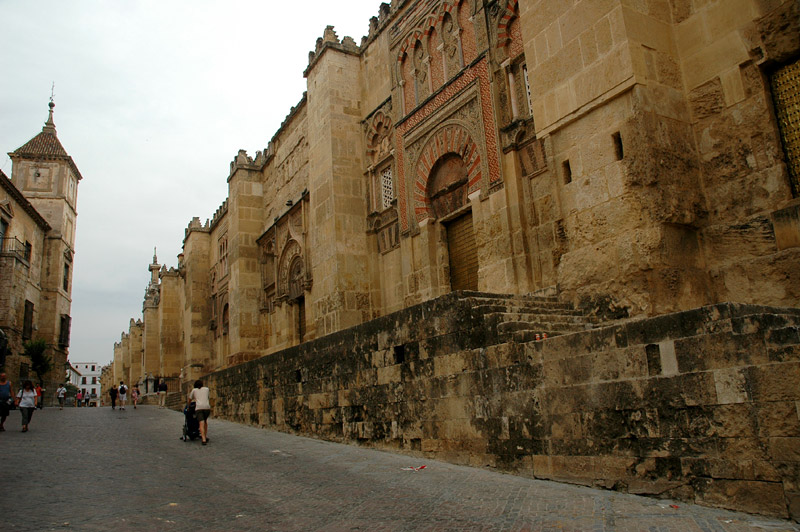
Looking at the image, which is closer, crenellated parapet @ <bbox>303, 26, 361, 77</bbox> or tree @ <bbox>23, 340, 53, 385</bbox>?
crenellated parapet @ <bbox>303, 26, 361, 77</bbox>

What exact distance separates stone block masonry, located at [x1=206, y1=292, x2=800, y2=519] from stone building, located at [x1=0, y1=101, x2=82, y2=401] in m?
23.0

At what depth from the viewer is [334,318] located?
40.8 feet

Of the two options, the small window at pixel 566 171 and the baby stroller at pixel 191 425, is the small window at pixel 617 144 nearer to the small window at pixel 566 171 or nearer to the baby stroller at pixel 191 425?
the small window at pixel 566 171

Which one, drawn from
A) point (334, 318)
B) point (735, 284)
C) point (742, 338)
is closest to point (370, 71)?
point (334, 318)

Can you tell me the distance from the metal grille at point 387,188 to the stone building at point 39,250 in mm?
18715

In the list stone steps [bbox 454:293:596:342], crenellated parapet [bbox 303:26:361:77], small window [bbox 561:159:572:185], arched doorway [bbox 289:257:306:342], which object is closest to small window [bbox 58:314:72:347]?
arched doorway [bbox 289:257:306:342]

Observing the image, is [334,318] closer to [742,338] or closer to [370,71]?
[370,71]

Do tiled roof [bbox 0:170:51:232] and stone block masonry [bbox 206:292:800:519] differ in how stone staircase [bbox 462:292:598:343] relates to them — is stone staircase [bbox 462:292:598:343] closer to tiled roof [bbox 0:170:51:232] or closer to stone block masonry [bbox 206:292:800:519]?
stone block masonry [bbox 206:292:800:519]

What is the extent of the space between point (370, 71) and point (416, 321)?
8478 millimetres

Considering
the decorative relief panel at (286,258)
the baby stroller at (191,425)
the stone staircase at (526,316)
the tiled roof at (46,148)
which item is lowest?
the baby stroller at (191,425)

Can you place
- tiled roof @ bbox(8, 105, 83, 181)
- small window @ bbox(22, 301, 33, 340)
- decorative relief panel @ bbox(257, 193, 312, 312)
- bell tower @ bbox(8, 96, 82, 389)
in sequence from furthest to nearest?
1. tiled roof @ bbox(8, 105, 83, 181)
2. bell tower @ bbox(8, 96, 82, 389)
3. small window @ bbox(22, 301, 33, 340)
4. decorative relief panel @ bbox(257, 193, 312, 312)

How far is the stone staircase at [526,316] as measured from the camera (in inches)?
236

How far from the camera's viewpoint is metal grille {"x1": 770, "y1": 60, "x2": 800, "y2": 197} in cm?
604

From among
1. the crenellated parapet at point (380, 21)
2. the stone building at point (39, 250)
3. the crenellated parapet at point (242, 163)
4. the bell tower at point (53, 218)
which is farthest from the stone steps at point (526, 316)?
the bell tower at point (53, 218)
